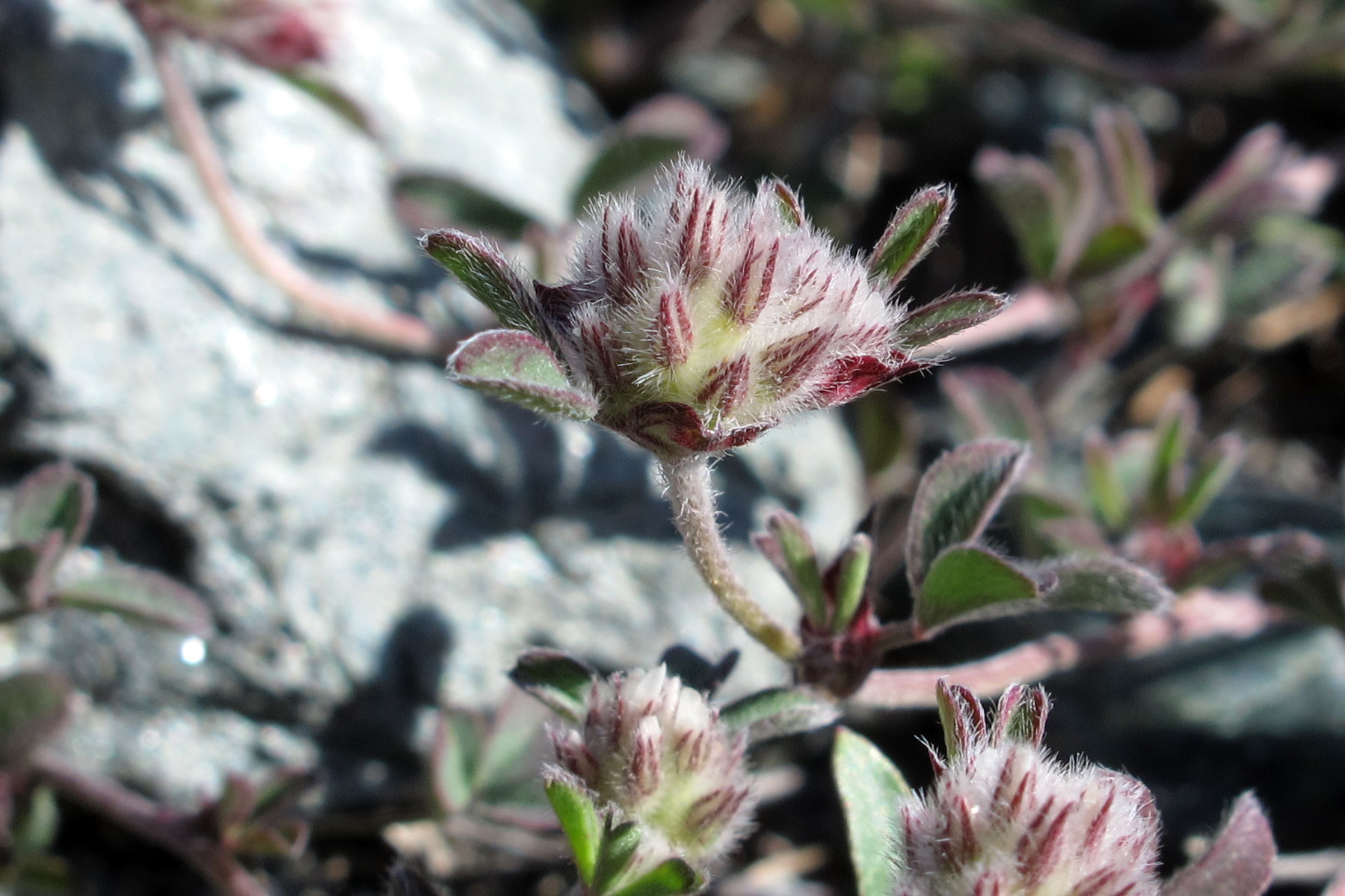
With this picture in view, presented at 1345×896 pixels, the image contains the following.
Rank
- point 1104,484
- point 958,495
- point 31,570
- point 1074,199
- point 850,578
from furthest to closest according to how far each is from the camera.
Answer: point 1074,199
point 1104,484
point 31,570
point 958,495
point 850,578

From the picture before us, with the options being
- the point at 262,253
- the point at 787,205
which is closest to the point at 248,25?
the point at 262,253

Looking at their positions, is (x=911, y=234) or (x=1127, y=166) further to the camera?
(x=1127, y=166)

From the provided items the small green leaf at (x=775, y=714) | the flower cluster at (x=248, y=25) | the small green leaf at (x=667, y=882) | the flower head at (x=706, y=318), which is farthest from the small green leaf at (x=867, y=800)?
the flower cluster at (x=248, y=25)

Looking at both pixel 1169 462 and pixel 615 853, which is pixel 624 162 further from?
pixel 615 853

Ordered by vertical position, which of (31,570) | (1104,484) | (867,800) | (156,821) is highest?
(1104,484)

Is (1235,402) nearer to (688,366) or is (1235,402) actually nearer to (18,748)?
(688,366)

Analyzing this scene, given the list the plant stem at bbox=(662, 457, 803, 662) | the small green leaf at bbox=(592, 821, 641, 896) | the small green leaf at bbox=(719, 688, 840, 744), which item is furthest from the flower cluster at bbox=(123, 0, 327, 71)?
the small green leaf at bbox=(592, 821, 641, 896)

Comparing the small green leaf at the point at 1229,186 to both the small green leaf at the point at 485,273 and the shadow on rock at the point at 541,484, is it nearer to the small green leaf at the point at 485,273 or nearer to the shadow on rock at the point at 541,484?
the shadow on rock at the point at 541,484

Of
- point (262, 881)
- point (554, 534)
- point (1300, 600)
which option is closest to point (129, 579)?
point (262, 881)
